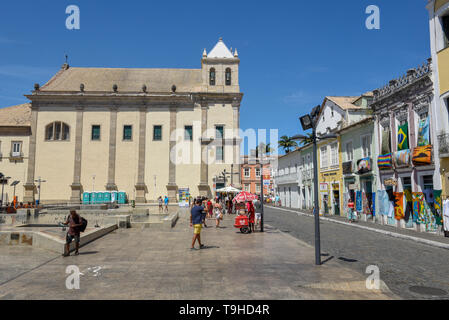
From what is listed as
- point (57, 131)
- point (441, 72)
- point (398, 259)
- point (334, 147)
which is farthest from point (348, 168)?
point (57, 131)

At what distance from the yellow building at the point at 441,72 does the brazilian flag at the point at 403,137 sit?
235cm

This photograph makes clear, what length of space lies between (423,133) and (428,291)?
12.6 meters

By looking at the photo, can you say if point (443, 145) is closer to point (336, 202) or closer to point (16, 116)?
point (336, 202)

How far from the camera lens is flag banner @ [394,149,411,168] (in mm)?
17312

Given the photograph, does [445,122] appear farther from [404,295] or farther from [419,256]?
[404,295]

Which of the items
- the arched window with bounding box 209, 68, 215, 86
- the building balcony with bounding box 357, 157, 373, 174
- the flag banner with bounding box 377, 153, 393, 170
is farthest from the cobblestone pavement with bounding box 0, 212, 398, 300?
the arched window with bounding box 209, 68, 215, 86

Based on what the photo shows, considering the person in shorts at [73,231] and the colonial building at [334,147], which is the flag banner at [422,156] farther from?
the person in shorts at [73,231]

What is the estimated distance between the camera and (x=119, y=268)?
7715 millimetres

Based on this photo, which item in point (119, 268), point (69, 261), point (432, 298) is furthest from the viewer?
point (69, 261)

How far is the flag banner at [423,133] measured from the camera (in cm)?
1611

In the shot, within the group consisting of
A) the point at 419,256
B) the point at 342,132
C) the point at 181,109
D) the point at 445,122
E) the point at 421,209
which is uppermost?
the point at 181,109

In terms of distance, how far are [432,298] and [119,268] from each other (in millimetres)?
6621
